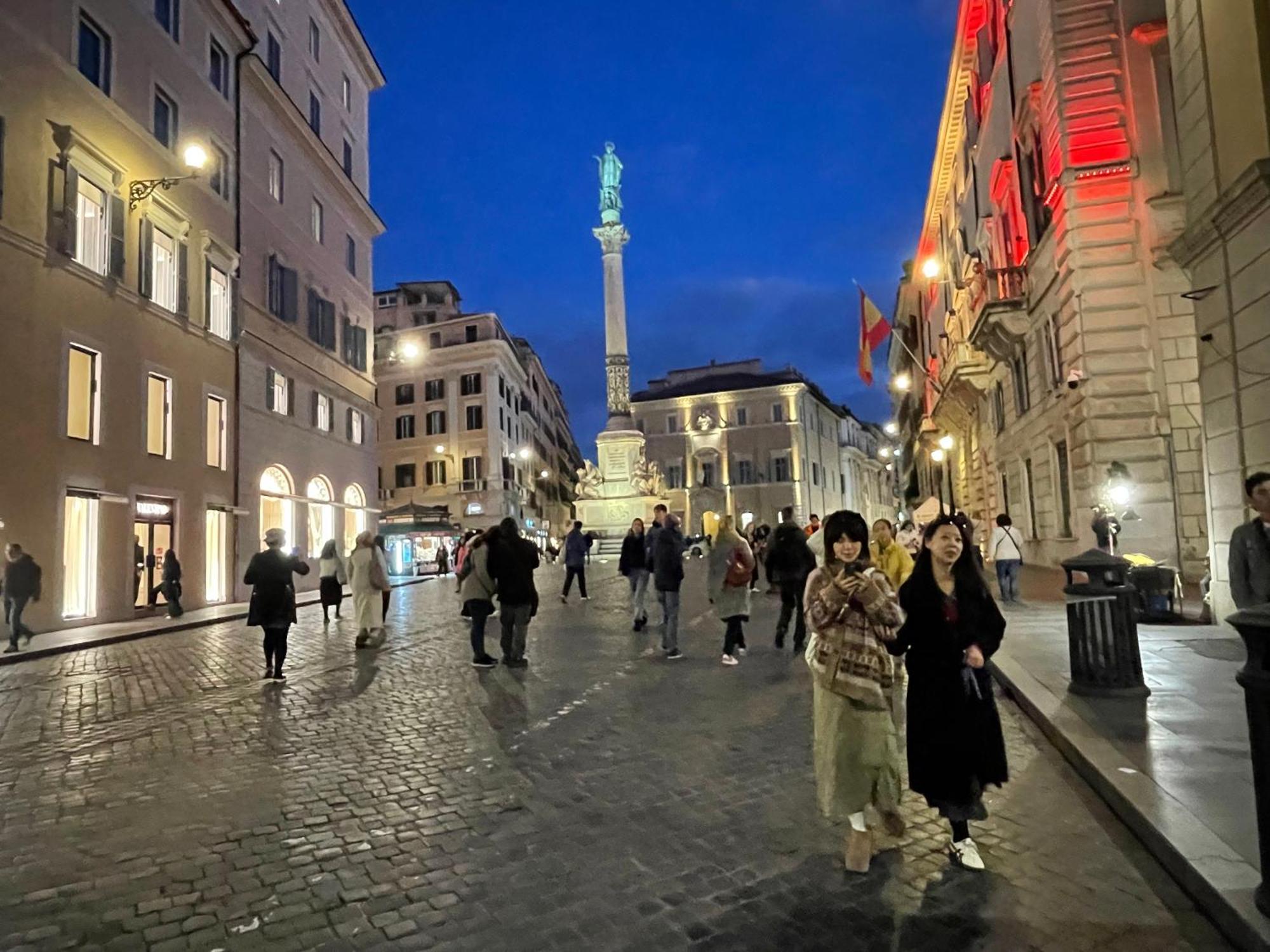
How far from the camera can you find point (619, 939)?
3.46 meters

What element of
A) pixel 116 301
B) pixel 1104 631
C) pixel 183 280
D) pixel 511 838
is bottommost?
pixel 511 838

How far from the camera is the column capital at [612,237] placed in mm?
50125

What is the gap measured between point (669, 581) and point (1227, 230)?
7.59 m

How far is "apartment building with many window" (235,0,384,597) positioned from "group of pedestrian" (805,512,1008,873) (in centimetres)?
2340

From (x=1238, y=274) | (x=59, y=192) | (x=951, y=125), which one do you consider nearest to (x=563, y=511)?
(x=951, y=125)

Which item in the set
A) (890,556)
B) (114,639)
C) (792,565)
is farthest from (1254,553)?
(114,639)

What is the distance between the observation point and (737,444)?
8019 centimetres

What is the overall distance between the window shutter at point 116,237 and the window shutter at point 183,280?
2470 millimetres

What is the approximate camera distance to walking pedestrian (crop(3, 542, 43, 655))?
1429 cm

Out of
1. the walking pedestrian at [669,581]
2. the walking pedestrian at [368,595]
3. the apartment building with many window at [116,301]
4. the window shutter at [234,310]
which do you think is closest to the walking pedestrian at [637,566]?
the walking pedestrian at [669,581]

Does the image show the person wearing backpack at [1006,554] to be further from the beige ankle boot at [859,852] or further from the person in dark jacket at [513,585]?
the beige ankle boot at [859,852]

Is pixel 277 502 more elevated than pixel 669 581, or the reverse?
pixel 277 502

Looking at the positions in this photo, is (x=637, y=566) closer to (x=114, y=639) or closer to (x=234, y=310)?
(x=114, y=639)

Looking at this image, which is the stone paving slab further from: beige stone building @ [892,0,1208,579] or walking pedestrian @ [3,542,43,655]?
walking pedestrian @ [3,542,43,655]
